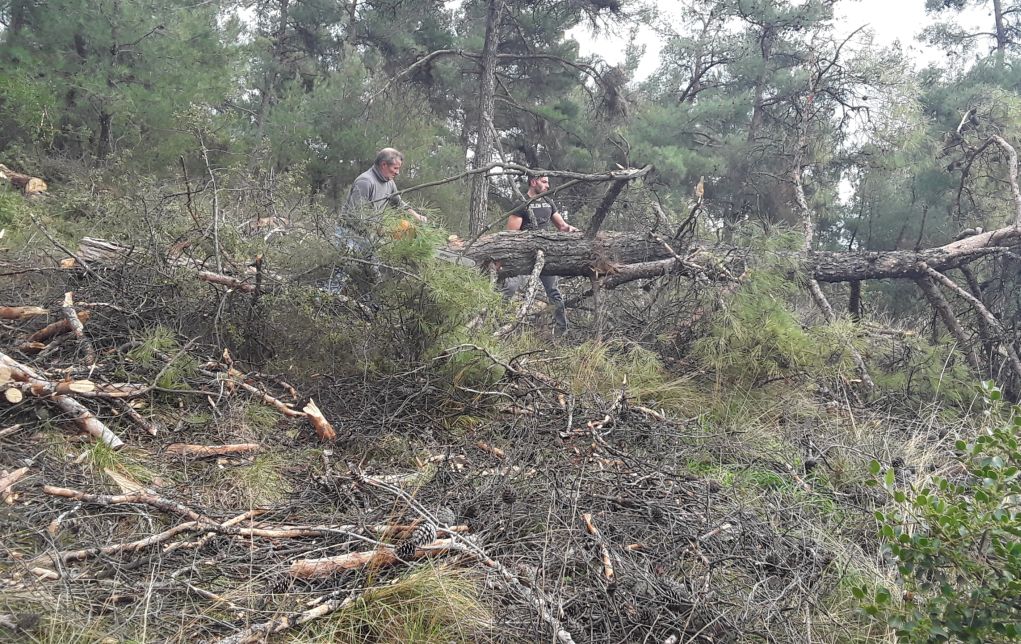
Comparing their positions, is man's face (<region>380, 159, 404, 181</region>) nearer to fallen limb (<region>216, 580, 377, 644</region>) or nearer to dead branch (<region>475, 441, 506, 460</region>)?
dead branch (<region>475, 441, 506, 460</region>)

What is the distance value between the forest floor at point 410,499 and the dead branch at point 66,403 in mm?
35

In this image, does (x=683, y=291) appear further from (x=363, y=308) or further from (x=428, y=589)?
(x=428, y=589)

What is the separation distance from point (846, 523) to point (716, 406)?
5.22ft

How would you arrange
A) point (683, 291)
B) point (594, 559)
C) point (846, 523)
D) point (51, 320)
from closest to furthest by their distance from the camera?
point (594, 559), point (846, 523), point (51, 320), point (683, 291)

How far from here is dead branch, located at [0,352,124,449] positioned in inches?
116

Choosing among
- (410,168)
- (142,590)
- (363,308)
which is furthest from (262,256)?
(410,168)

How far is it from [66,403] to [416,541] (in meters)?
1.78

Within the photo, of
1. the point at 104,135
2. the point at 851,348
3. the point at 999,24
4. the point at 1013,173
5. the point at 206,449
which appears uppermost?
the point at 999,24

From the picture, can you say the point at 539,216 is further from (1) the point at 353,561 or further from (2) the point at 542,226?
(1) the point at 353,561

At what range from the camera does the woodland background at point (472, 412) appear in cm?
202

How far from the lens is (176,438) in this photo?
3205 mm

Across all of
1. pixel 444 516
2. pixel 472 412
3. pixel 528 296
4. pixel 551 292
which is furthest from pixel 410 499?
pixel 551 292

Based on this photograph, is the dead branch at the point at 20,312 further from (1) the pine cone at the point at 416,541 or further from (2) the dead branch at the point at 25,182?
(2) the dead branch at the point at 25,182

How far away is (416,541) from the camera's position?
2264 millimetres
